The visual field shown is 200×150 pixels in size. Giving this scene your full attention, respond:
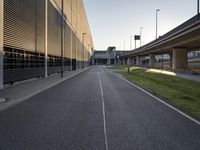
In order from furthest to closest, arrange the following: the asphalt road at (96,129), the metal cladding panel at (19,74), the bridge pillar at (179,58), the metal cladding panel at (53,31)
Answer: the bridge pillar at (179,58), the metal cladding panel at (53,31), the metal cladding panel at (19,74), the asphalt road at (96,129)

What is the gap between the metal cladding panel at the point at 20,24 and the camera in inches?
671

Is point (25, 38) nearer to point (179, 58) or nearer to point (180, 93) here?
point (180, 93)

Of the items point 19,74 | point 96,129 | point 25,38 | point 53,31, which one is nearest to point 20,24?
point 25,38

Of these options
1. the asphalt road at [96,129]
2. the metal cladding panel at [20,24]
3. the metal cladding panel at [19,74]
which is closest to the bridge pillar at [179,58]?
the metal cladding panel at [19,74]

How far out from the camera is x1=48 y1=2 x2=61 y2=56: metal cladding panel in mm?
30908

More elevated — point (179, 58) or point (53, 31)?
point (53, 31)

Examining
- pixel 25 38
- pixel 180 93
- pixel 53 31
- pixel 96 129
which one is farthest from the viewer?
pixel 53 31

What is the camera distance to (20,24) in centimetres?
1952

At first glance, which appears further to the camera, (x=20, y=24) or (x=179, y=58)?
(x=179, y=58)

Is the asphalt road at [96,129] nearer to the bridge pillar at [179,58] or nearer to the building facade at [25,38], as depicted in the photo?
the building facade at [25,38]

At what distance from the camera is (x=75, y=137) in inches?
239

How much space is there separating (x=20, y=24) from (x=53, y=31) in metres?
14.0

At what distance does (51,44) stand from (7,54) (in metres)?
15.0

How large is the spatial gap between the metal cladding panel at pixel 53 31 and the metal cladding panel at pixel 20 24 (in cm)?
757
